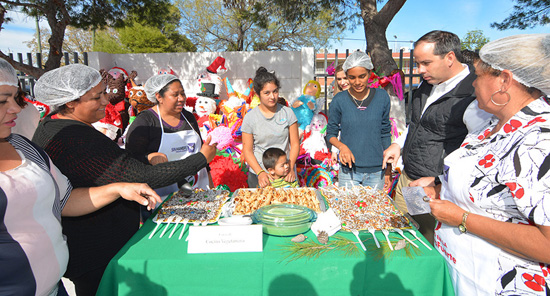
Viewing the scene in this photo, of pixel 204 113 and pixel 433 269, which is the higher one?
pixel 204 113

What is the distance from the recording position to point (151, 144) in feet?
7.59

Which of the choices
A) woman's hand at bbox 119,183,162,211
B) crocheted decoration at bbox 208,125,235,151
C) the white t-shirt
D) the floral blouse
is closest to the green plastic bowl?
woman's hand at bbox 119,183,162,211

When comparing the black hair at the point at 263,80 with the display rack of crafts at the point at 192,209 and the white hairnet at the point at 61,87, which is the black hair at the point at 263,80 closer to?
the display rack of crafts at the point at 192,209

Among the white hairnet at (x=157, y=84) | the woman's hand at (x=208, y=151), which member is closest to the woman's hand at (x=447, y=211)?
the woman's hand at (x=208, y=151)

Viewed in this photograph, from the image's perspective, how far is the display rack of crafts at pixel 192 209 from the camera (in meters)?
1.69

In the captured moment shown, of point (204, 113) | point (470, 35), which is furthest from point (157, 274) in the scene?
point (470, 35)

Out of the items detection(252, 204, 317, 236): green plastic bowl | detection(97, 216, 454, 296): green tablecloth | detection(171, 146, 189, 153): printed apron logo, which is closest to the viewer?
detection(97, 216, 454, 296): green tablecloth

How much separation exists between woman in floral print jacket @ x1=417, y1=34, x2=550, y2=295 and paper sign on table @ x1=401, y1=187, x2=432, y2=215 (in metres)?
0.06

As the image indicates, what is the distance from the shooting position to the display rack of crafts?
1.69m

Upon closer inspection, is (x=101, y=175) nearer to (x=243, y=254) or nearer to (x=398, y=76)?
(x=243, y=254)

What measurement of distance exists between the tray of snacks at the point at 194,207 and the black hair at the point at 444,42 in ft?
5.64

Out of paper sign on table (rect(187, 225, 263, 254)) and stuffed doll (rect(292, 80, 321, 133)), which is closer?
paper sign on table (rect(187, 225, 263, 254))

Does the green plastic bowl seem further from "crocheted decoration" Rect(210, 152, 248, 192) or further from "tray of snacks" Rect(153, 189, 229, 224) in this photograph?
"crocheted decoration" Rect(210, 152, 248, 192)

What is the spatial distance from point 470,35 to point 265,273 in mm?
32430
